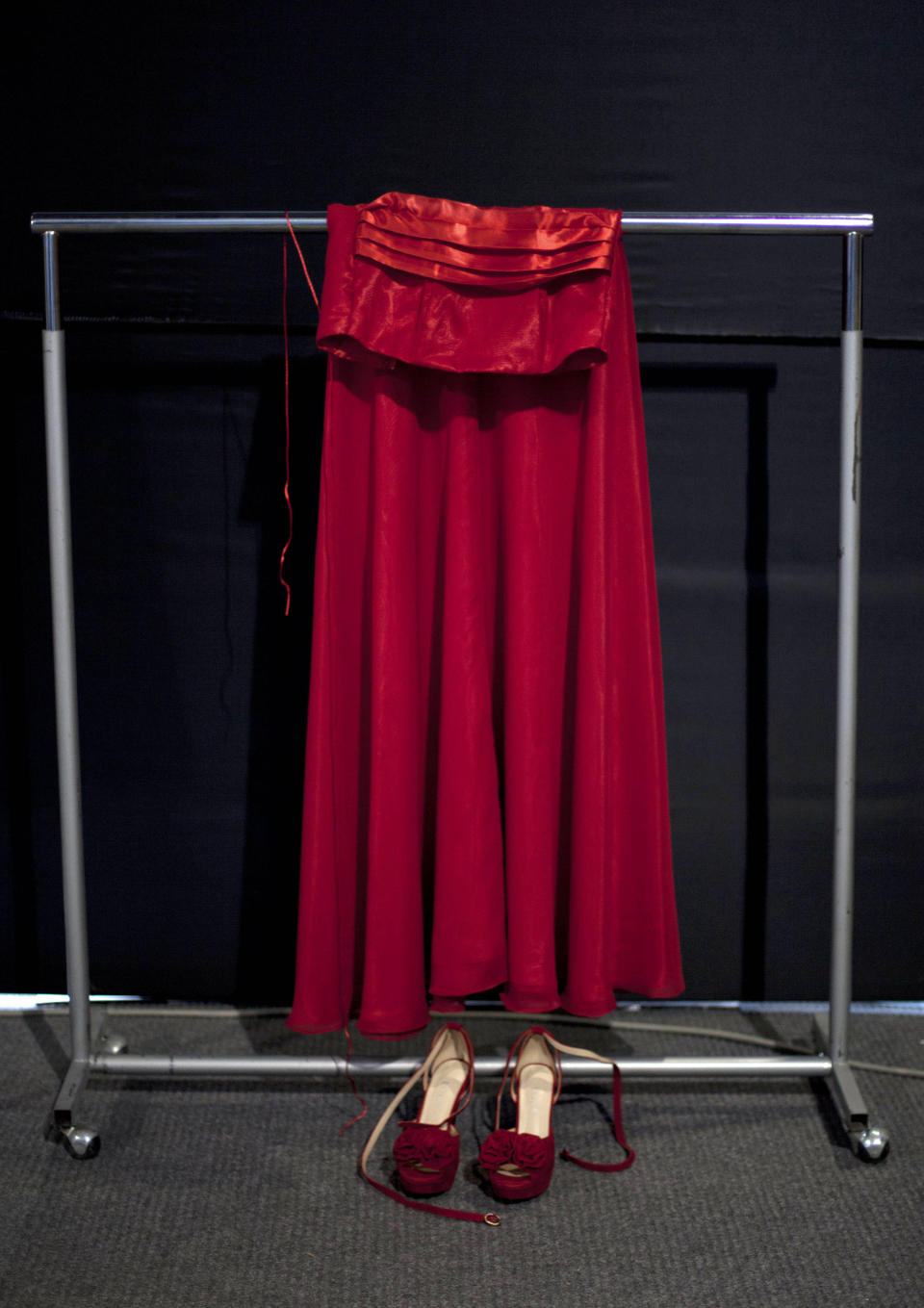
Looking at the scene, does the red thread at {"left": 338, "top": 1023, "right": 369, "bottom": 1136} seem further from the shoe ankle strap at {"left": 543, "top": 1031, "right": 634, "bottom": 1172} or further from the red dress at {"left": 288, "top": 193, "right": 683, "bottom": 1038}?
the shoe ankle strap at {"left": 543, "top": 1031, "right": 634, "bottom": 1172}

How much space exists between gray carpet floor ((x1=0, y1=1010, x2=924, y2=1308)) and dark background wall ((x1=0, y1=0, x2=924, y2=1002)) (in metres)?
0.33

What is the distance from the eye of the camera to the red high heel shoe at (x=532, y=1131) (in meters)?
1.41

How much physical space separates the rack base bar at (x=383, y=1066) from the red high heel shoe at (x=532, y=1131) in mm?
29

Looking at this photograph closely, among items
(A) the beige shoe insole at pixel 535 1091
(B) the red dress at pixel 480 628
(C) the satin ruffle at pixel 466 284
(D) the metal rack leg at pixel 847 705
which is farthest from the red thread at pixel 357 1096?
(C) the satin ruffle at pixel 466 284

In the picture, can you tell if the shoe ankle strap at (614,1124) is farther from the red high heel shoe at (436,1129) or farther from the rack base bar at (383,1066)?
the red high heel shoe at (436,1129)

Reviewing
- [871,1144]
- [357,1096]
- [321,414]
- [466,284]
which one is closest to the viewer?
[466,284]

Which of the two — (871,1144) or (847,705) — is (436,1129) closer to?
(871,1144)

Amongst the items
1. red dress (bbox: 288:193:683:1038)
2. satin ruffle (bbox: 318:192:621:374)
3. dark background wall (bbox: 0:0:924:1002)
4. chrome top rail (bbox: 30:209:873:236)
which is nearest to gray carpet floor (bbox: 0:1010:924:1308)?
red dress (bbox: 288:193:683:1038)

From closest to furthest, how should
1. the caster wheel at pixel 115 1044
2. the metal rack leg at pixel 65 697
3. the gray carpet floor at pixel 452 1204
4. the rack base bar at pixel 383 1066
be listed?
1. the gray carpet floor at pixel 452 1204
2. the metal rack leg at pixel 65 697
3. the rack base bar at pixel 383 1066
4. the caster wheel at pixel 115 1044

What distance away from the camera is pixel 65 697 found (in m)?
1.53

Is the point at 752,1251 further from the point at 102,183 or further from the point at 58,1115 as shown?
the point at 102,183

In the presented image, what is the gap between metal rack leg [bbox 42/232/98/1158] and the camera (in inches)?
58.1

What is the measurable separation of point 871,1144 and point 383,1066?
0.69m

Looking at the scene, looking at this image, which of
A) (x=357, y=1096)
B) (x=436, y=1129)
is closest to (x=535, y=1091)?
(x=436, y=1129)
